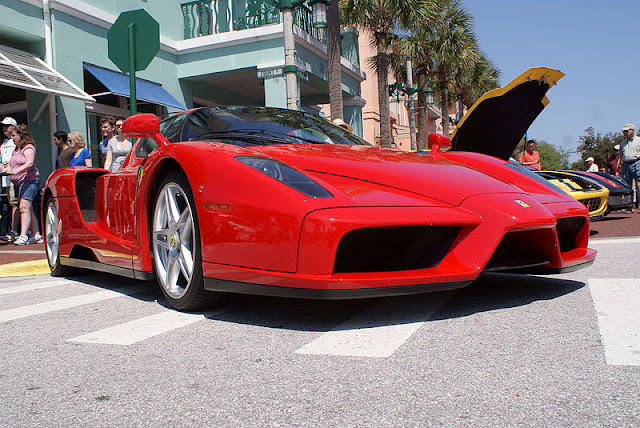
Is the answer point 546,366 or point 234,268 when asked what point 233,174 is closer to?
point 234,268

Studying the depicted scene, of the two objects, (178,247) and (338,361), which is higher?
(178,247)

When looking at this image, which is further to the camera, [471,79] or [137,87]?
[471,79]

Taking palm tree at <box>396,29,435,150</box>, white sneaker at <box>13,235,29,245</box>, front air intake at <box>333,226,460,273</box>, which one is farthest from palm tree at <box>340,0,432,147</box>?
front air intake at <box>333,226,460,273</box>

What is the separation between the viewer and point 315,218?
2.37 metres

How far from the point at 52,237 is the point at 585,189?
584 centimetres

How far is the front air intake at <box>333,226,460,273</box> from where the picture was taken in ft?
8.17

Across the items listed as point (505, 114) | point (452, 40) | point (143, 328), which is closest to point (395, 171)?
point (143, 328)

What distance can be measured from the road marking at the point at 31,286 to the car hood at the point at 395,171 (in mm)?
2165

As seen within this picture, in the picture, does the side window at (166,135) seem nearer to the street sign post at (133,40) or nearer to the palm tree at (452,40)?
the street sign post at (133,40)

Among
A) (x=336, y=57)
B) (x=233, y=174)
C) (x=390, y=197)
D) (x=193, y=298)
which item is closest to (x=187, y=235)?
(x=193, y=298)

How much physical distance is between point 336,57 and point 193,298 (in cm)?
1317

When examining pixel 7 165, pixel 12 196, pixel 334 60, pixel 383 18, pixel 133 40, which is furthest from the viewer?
pixel 383 18

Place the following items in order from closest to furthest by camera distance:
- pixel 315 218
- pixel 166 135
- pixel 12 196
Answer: pixel 315 218
pixel 166 135
pixel 12 196

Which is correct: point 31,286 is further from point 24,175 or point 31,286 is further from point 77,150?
point 24,175
